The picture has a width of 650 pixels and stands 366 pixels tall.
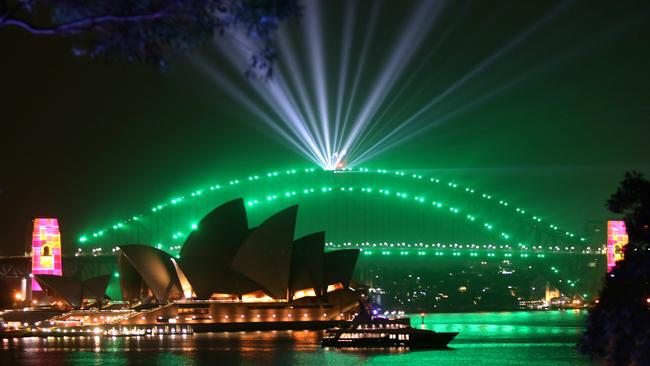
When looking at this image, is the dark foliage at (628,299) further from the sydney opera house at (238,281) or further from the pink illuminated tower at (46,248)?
the pink illuminated tower at (46,248)

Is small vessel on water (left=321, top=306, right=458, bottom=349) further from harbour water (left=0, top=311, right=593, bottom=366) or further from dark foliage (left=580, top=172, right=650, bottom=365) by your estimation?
dark foliage (left=580, top=172, right=650, bottom=365)

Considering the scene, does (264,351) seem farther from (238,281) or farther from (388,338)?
(238,281)

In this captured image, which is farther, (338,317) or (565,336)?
(338,317)

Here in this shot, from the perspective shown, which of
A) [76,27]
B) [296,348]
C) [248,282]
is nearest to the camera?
[76,27]

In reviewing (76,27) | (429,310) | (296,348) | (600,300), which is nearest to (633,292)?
(600,300)

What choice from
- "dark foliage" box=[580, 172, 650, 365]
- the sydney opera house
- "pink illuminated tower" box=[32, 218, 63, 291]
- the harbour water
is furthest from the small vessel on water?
"pink illuminated tower" box=[32, 218, 63, 291]

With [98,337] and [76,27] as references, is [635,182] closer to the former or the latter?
[76,27]

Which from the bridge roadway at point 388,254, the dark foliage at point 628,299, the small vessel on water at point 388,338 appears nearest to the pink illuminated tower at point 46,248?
the bridge roadway at point 388,254
